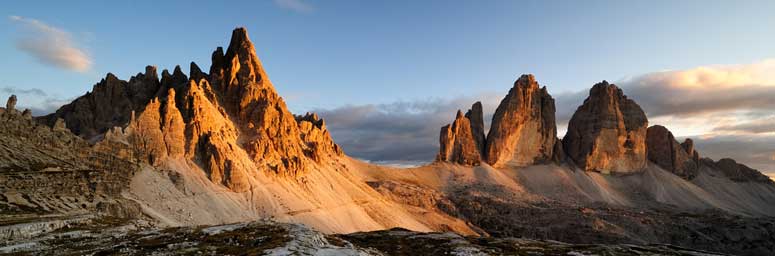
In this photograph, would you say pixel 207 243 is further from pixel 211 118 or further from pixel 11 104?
pixel 211 118

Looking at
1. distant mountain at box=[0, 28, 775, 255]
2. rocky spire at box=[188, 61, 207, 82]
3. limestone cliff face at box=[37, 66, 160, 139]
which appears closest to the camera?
distant mountain at box=[0, 28, 775, 255]

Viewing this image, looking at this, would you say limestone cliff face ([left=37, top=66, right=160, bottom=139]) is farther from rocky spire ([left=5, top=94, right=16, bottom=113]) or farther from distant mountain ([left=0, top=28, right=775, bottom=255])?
rocky spire ([left=5, top=94, right=16, bottom=113])

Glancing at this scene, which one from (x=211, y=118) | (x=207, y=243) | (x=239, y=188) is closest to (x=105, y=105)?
(x=211, y=118)

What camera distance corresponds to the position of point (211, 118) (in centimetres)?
9162

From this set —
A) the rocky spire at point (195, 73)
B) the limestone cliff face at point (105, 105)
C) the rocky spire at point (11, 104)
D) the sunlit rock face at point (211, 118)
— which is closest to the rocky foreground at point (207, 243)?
the rocky spire at point (11, 104)

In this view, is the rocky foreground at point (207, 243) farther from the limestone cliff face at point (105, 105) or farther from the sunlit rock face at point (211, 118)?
the limestone cliff face at point (105, 105)

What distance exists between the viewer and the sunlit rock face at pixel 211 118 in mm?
81188

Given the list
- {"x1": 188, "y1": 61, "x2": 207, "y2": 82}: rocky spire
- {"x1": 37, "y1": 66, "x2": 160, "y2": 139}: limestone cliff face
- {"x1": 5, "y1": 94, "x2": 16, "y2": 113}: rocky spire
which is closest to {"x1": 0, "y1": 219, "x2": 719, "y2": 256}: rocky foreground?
{"x1": 5, "y1": 94, "x2": 16, "y2": 113}: rocky spire

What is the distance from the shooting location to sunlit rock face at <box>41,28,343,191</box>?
81.2 m

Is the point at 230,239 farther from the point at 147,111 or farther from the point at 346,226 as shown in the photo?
the point at 346,226

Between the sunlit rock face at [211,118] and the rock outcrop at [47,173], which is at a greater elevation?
the sunlit rock face at [211,118]

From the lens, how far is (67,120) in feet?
283

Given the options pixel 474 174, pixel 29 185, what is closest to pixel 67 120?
pixel 29 185

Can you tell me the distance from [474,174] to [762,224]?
93.0 metres
